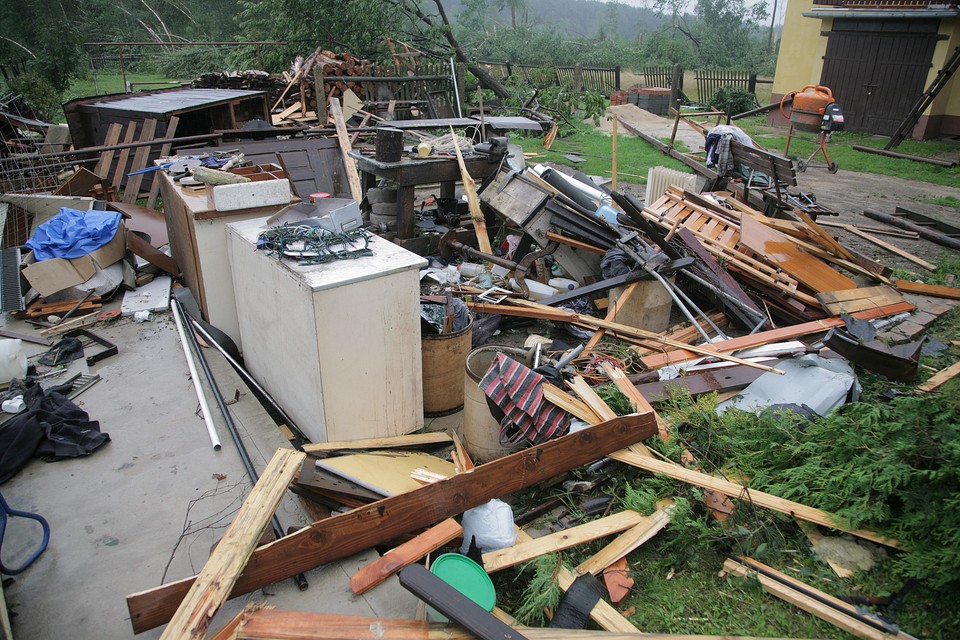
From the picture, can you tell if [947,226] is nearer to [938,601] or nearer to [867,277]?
[867,277]

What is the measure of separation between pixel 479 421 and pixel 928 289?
5.42 metres

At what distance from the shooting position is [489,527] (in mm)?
3432

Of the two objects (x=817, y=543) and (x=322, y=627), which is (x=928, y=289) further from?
(x=322, y=627)

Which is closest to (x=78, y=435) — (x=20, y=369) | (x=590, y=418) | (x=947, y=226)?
(x=20, y=369)

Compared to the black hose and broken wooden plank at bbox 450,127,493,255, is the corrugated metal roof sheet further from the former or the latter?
the black hose

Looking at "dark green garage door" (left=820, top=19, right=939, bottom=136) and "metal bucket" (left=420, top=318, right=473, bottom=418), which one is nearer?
"metal bucket" (left=420, top=318, right=473, bottom=418)

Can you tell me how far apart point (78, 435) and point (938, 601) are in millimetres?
5082

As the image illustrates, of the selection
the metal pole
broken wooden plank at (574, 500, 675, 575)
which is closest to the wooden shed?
the metal pole

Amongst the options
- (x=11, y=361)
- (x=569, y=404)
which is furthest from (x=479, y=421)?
(x=11, y=361)

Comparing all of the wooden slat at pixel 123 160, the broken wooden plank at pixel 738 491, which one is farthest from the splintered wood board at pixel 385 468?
the wooden slat at pixel 123 160

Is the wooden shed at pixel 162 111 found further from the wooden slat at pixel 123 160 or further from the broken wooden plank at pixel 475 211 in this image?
the broken wooden plank at pixel 475 211

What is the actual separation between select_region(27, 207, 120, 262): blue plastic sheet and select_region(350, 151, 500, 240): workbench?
2909 mm

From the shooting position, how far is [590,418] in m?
4.10

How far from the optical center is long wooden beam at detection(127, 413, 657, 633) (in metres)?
2.69
